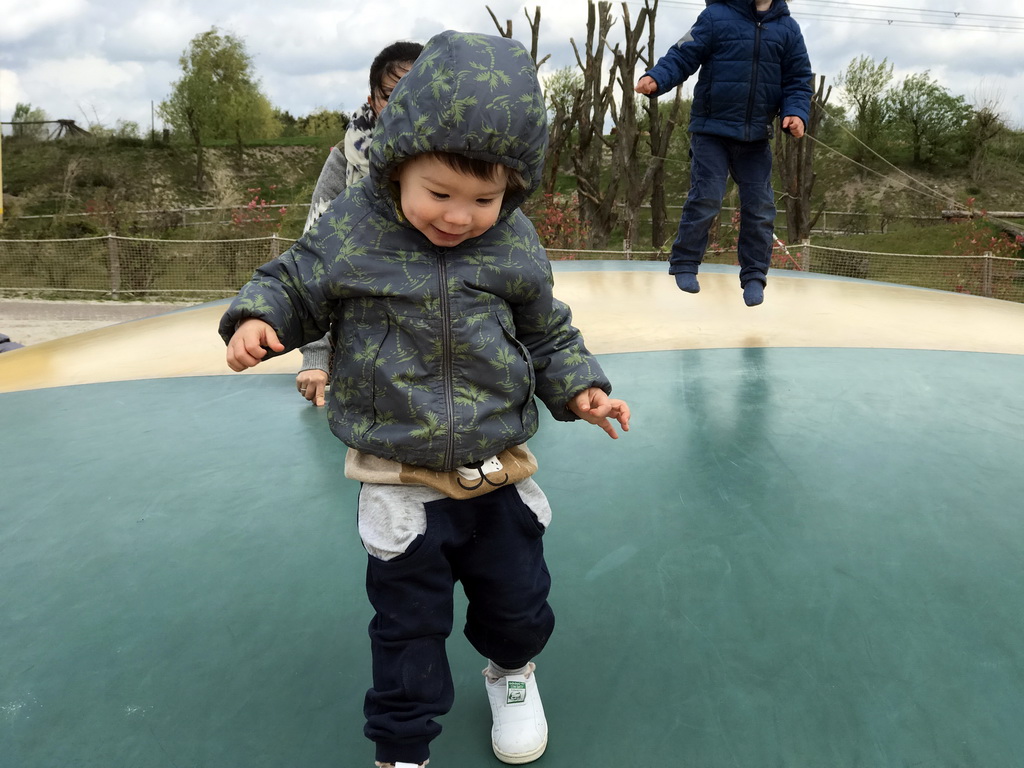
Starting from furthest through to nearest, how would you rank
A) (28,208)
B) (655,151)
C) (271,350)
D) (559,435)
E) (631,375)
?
(28,208) → (655,151) → (631,375) → (559,435) → (271,350)

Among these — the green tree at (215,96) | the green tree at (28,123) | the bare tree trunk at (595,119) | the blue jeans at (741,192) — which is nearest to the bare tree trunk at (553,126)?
the bare tree trunk at (595,119)

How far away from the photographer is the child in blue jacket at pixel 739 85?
3.22 m

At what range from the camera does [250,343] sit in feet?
3.53

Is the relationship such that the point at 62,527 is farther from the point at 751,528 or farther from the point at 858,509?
the point at 858,509

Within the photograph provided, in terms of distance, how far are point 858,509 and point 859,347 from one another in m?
1.63

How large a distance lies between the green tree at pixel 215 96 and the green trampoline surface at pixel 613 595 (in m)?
25.1

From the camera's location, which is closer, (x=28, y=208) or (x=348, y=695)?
(x=348, y=695)

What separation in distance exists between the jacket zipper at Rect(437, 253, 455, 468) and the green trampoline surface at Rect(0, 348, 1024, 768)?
1.44ft

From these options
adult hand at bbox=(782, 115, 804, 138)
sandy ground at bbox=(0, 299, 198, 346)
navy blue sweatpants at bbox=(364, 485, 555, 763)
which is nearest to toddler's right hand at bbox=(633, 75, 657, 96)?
adult hand at bbox=(782, 115, 804, 138)

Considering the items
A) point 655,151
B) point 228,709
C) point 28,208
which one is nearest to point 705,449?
point 228,709

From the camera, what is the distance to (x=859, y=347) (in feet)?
10.8

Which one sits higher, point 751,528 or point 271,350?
point 271,350

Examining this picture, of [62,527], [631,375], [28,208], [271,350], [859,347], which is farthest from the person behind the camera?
[28,208]

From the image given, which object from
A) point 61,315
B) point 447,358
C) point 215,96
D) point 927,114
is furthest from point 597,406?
point 215,96
